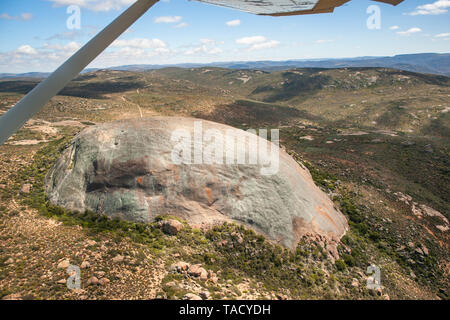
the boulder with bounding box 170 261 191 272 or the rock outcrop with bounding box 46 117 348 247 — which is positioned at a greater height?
the rock outcrop with bounding box 46 117 348 247

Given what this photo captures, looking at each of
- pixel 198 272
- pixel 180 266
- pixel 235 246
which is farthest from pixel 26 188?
pixel 235 246

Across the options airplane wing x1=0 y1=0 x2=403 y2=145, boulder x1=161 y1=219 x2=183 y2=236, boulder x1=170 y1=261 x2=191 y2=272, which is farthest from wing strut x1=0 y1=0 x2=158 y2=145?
boulder x1=161 y1=219 x2=183 y2=236

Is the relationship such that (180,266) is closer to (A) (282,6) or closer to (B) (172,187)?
(B) (172,187)

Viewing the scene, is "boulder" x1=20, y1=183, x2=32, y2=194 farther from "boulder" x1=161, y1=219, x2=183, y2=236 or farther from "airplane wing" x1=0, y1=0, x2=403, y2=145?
"airplane wing" x1=0, y1=0, x2=403, y2=145

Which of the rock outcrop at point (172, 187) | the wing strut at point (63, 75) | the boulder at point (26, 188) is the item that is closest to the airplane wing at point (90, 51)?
the wing strut at point (63, 75)

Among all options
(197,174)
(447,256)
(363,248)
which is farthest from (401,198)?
(197,174)

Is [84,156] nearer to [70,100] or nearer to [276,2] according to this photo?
[276,2]
